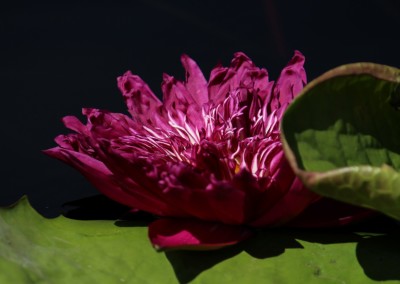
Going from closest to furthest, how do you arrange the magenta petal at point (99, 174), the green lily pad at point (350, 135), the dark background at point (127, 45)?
the green lily pad at point (350, 135) → the magenta petal at point (99, 174) → the dark background at point (127, 45)

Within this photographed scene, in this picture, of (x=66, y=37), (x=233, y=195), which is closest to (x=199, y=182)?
(x=233, y=195)

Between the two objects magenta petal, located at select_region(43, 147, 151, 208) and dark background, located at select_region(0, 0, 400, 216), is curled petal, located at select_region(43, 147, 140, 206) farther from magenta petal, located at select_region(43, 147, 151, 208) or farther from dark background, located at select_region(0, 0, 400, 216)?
dark background, located at select_region(0, 0, 400, 216)

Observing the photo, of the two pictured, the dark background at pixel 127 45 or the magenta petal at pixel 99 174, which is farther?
the dark background at pixel 127 45

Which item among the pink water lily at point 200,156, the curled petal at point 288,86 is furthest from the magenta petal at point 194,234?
the curled petal at point 288,86

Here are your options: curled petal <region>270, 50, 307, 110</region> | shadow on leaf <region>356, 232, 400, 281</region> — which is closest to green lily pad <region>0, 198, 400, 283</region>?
shadow on leaf <region>356, 232, 400, 281</region>

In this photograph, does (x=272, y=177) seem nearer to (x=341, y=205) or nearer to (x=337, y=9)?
(x=341, y=205)

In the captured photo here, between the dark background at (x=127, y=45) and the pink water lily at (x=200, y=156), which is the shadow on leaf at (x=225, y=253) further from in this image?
the dark background at (x=127, y=45)

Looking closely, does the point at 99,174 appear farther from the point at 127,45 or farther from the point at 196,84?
A: the point at 127,45

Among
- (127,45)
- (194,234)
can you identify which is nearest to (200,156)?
(194,234)
